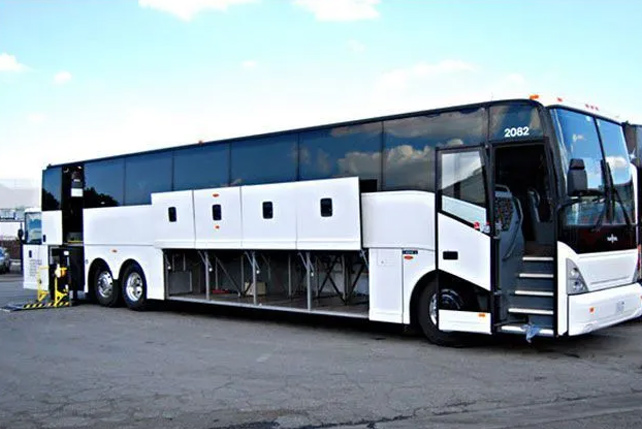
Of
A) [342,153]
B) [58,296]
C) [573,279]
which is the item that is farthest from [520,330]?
[58,296]

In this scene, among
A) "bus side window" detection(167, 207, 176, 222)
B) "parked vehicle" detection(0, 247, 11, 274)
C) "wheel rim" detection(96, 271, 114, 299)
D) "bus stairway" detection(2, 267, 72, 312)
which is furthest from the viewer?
"parked vehicle" detection(0, 247, 11, 274)

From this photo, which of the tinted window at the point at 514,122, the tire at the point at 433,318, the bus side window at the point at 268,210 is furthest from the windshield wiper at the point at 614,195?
the bus side window at the point at 268,210

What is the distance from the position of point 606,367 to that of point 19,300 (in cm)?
1479

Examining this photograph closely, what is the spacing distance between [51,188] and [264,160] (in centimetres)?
753

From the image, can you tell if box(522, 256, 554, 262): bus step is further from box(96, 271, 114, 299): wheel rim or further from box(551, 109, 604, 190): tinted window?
box(96, 271, 114, 299): wheel rim

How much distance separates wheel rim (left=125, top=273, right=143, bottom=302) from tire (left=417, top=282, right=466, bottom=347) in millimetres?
7262

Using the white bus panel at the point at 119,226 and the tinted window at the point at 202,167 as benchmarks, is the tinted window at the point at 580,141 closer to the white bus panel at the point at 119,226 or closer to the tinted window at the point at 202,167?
the tinted window at the point at 202,167

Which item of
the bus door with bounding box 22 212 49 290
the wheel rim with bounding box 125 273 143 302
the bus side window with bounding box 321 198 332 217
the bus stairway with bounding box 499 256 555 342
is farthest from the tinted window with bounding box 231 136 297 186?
the bus door with bounding box 22 212 49 290

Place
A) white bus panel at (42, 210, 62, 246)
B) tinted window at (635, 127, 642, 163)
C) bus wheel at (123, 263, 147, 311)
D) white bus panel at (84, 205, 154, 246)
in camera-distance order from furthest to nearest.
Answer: white bus panel at (42, 210, 62, 246) → bus wheel at (123, 263, 147, 311) → white bus panel at (84, 205, 154, 246) → tinted window at (635, 127, 642, 163)

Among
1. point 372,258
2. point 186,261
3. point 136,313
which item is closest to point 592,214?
point 372,258

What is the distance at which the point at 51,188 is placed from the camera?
1717 centimetres

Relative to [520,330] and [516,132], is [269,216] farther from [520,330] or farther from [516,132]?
[520,330]

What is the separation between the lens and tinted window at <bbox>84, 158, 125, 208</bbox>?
15.5 metres

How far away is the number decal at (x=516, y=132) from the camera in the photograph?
8.96m
